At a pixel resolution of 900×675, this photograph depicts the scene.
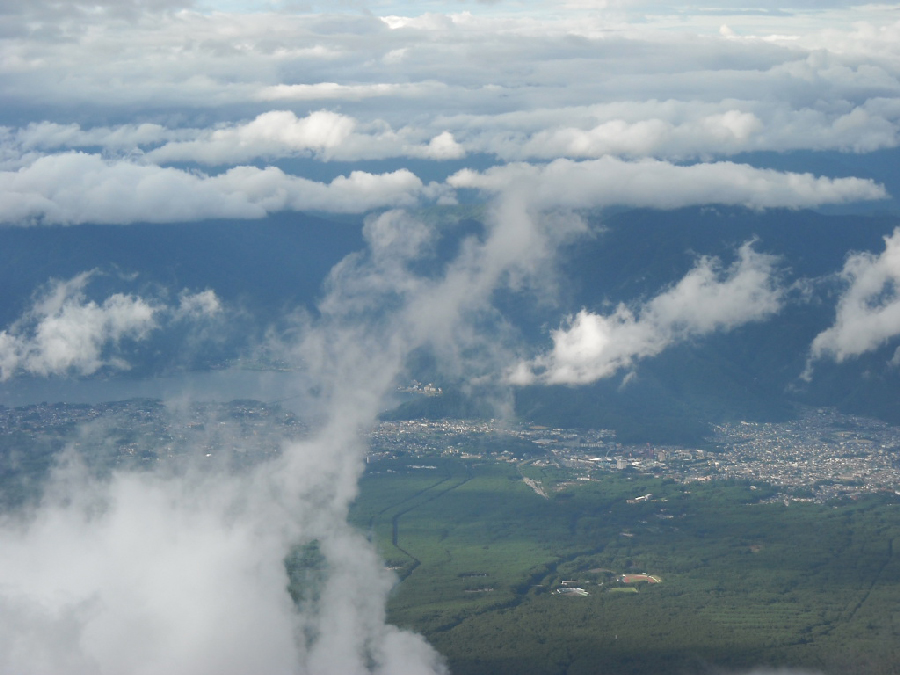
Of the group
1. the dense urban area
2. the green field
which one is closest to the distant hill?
the dense urban area

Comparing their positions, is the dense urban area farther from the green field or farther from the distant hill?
the green field

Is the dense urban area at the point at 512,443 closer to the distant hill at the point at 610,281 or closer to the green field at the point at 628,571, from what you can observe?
the distant hill at the point at 610,281

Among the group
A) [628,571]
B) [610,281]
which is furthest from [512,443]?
[610,281]

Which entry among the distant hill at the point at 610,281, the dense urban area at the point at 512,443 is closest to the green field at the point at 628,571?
the dense urban area at the point at 512,443

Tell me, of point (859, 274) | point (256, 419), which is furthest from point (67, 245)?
point (859, 274)

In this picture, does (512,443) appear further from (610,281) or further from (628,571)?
(610,281)

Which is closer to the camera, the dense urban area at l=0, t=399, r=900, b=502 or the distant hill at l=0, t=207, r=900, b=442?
the dense urban area at l=0, t=399, r=900, b=502
